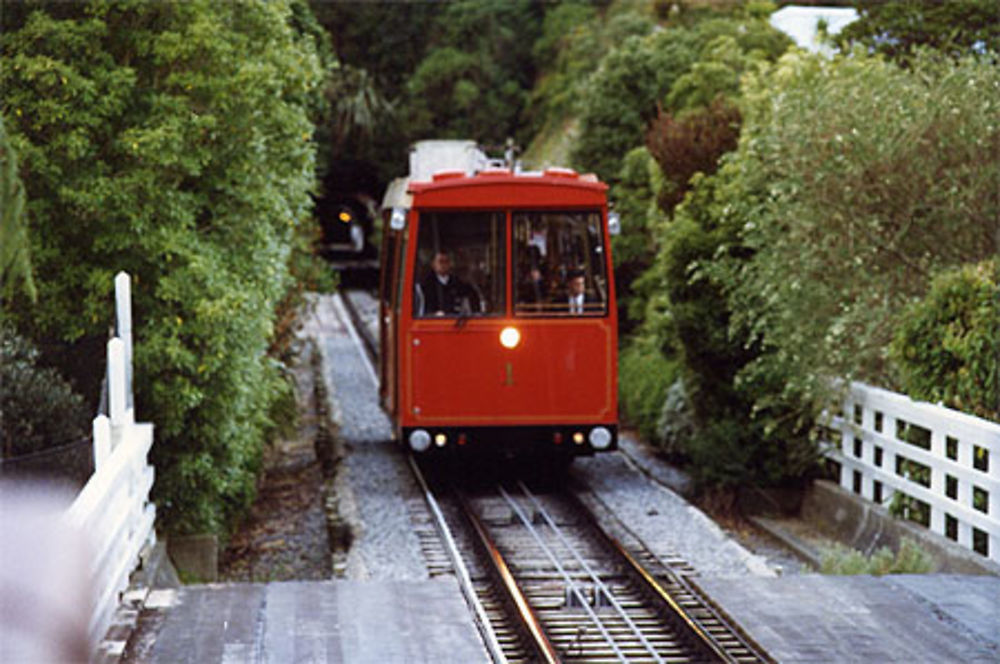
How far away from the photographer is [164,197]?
11297 millimetres

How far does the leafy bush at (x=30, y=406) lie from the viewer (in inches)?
380

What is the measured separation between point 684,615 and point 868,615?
1062 mm

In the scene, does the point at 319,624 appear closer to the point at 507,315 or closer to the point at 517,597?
the point at 517,597

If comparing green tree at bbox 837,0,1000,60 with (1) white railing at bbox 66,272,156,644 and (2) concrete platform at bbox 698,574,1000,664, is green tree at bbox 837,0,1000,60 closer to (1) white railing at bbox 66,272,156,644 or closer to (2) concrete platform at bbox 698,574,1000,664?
(2) concrete platform at bbox 698,574,1000,664

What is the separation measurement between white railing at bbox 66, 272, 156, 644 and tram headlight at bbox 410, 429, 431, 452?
13.1 ft

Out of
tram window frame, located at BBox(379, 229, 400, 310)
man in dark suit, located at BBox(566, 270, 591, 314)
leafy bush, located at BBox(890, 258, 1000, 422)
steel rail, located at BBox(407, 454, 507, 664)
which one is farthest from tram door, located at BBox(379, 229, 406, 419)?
leafy bush, located at BBox(890, 258, 1000, 422)

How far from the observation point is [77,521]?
6.78m

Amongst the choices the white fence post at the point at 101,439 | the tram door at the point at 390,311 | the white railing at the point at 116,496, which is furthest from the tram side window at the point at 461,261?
the white fence post at the point at 101,439

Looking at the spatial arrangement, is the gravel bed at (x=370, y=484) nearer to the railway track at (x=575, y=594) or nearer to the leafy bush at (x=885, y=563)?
the railway track at (x=575, y=594)

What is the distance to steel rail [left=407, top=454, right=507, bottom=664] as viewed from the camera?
25.7 ft

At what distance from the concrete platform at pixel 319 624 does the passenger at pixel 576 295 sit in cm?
513

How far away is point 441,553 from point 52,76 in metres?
4.87

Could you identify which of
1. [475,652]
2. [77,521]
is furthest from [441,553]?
[77,521]

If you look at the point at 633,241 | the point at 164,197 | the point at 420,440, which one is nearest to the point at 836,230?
the point at 420,440
